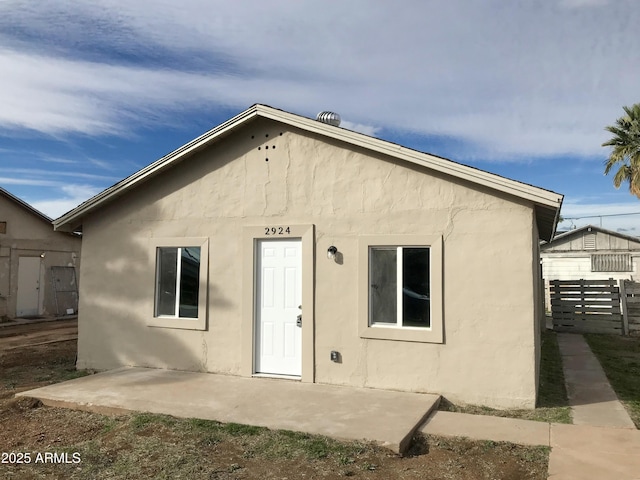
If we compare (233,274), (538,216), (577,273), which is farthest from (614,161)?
(233,274)

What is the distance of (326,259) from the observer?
27.3 ft

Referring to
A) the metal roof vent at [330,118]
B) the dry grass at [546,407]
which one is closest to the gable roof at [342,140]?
the metal roof vent at [330,118]

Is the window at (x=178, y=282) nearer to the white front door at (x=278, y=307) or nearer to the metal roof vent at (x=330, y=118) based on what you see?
the white front door at (x=278, y=307)

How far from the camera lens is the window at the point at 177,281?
935cm

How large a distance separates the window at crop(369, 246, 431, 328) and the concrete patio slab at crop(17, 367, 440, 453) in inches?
44.5

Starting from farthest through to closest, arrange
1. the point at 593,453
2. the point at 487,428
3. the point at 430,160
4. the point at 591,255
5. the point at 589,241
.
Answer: the point at 589,241
the point at 591,255
the point at 430,160
the point at 487,428
the point at 593,453

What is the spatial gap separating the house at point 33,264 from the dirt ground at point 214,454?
1396 cm

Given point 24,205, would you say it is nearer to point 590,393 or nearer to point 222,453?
point 222,453

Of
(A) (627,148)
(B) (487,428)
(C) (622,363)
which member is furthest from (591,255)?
(B) (487,428)

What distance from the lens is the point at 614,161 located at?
20.0 meters

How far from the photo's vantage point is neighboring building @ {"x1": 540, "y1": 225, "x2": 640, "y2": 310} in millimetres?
23797

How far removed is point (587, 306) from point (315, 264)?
1181 centimetres

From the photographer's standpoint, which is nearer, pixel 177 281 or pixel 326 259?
pixel 326 259

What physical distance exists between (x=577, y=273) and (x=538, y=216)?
18.4 meters
